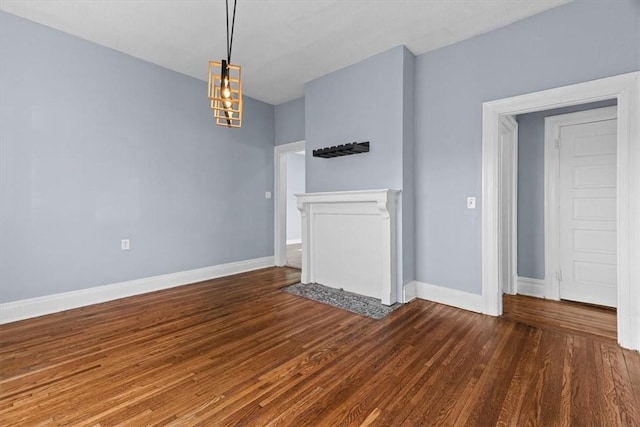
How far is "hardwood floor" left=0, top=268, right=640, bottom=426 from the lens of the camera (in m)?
1.55

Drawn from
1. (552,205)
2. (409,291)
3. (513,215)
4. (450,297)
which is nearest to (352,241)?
(409,291)

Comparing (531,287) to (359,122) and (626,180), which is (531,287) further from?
(359,122)

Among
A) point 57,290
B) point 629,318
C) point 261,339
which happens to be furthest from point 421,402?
point 57,290

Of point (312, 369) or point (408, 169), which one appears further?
point (408, 169)

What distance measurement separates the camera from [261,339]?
94.7 inches

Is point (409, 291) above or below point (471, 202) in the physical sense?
below

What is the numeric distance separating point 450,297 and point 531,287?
1.14 metres

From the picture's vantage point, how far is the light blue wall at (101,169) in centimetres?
282

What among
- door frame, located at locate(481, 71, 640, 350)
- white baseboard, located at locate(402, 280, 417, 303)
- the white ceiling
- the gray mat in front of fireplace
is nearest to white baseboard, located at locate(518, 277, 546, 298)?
door frame, located at locate(481, 71, 640, 350)

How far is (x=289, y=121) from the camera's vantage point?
16.5 ft

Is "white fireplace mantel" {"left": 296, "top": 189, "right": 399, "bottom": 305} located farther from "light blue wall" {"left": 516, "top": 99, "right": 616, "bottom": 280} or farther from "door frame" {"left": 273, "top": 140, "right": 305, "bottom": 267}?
"light blue wall" {"left": 516, "top": 99, "right": 616, "bottom": 280}

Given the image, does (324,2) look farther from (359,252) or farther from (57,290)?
(57,290)

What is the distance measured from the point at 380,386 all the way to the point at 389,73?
3056 mm

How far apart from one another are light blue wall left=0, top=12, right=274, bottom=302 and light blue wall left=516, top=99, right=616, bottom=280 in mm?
3826
